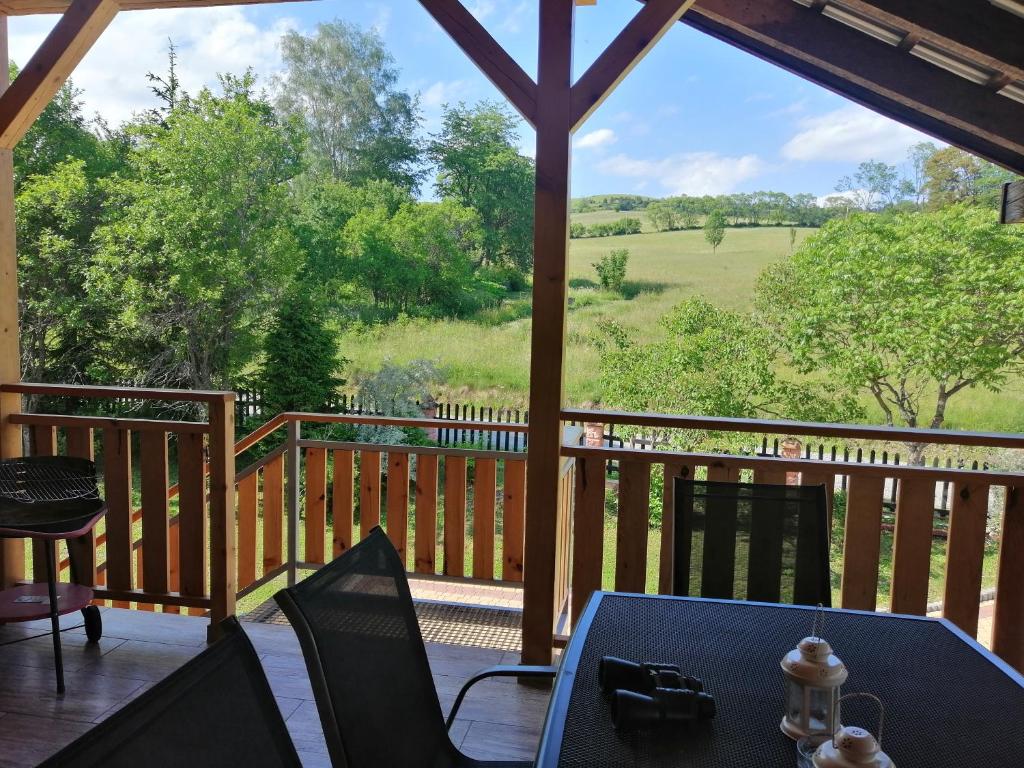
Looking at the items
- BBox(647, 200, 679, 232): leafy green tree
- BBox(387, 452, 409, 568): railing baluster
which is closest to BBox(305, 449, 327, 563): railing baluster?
BBox(387, 452, 409, 568): railing baluster

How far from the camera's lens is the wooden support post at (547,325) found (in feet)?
8.43

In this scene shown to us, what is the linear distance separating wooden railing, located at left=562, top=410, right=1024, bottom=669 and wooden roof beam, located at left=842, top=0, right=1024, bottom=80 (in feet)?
6.00

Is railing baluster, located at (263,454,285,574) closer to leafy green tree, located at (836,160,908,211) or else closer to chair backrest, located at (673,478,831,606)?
chair backrest, located at (673,478,831,606)

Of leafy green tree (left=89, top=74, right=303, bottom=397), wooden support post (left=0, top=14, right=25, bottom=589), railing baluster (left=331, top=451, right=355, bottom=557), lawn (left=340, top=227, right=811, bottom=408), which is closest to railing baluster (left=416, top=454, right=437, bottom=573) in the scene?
railing baluster (left=331, top=451, right=355, bottom=557)

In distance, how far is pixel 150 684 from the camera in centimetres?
261

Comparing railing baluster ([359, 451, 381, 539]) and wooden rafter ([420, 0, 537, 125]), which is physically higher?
Answer: wooden rafter ([420, 0, 537, 125])

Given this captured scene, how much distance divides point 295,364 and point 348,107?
4.30 metres

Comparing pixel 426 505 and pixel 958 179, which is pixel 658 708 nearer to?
pixel 426 505

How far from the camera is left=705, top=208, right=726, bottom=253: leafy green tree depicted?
428 inches

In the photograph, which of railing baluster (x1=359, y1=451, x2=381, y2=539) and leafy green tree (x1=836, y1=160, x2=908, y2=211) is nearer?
railing baluster (x1=359, y1=451, x2=381, y2=539)

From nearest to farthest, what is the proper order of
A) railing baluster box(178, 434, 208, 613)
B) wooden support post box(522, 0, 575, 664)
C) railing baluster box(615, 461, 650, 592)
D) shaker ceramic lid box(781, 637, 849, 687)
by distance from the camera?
shaker ceramic lid box(781, 637, 849, 687)
wooden support post box(522, 0, 575, 664)
railing baluster box(615, 461, 650, 592)
railing baluster box(178, 434, 208, 613)

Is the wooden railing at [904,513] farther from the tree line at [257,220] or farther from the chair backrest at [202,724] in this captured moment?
the tree line at [257,220]

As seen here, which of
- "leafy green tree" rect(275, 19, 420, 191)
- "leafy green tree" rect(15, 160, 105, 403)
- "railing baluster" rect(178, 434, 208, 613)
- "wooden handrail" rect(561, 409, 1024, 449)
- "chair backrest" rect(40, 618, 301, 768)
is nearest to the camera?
"chair backrest" rect(40, 618, 301, 768)

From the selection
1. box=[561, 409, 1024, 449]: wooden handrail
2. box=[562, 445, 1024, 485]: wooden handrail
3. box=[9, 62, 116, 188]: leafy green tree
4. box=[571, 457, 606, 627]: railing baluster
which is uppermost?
box=[9, 62, 116, 188]: leafy green tree
